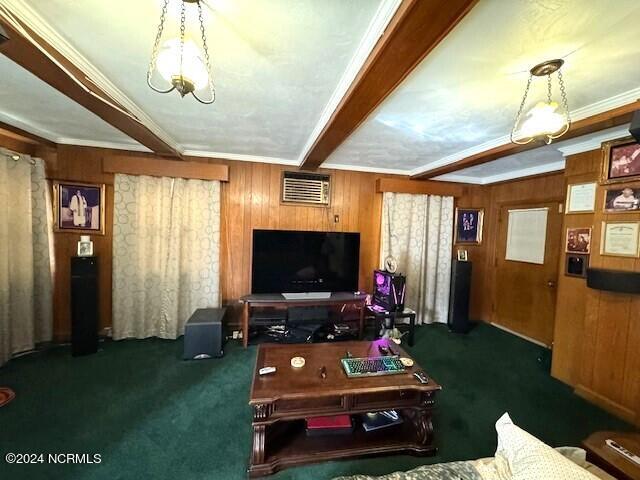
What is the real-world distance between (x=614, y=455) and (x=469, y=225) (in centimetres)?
351

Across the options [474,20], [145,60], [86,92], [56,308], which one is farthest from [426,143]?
[56,308]

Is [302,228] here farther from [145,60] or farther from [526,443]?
[526,443]

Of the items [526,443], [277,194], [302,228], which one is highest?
[277,194]

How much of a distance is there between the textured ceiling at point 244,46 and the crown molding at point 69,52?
0.10ft

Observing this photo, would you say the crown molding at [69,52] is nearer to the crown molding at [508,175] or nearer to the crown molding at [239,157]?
the crown molding at [239,157]

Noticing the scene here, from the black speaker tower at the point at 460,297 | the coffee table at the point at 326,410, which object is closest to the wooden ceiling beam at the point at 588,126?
the black speaker tower at the point at 460,297

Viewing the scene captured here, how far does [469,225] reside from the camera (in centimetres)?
Answer: 409

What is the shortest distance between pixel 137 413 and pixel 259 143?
8.63ft

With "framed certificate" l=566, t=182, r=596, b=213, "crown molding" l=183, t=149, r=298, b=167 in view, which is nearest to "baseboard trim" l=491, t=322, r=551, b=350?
"framed certificate" l=566, t=182, r=596, b=213

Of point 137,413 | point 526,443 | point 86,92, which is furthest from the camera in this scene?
point 137,413

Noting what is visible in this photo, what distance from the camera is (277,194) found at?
135 inches

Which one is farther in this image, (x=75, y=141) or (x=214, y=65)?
(x=75, y=141)

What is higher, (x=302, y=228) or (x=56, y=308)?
(x=302, y=228)

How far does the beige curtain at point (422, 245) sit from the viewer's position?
3.73 metres
